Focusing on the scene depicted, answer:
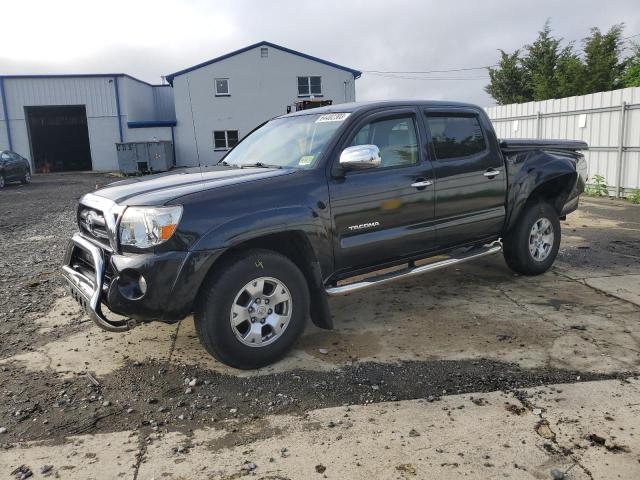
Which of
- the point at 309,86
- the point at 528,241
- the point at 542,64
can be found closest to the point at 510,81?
the point at 542,64

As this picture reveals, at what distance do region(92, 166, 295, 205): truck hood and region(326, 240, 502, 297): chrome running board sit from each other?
1.00m

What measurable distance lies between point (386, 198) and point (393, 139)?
603 millimetres

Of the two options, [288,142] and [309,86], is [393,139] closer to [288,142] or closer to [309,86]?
[288,142]

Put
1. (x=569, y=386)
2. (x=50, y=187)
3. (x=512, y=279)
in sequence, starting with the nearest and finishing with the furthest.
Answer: (x=569, y=386) < (x=512, y=279) < (x=50, y=187)

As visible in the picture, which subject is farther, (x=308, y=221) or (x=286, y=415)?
(x=308, y=221)

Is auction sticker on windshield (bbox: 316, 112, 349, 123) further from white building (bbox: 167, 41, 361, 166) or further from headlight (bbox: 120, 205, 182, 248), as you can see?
white building (bbox: 167, 41, 361, 166)

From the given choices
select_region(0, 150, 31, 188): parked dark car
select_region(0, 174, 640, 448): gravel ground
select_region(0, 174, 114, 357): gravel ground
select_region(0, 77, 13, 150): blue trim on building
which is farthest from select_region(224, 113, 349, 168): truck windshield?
select_region(0, 77, 13, 150): blue trim on building

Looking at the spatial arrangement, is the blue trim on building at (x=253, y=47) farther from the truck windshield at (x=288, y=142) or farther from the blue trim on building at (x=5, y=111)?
the truck windshield at (x=288, y=142)

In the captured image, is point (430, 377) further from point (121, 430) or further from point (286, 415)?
point (121, 430)

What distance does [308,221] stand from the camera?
3900 millimetres

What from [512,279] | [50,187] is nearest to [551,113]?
[512,279]

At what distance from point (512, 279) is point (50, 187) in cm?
2025

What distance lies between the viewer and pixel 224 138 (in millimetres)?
31625

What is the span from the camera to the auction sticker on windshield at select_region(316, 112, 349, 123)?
14.4 feet
